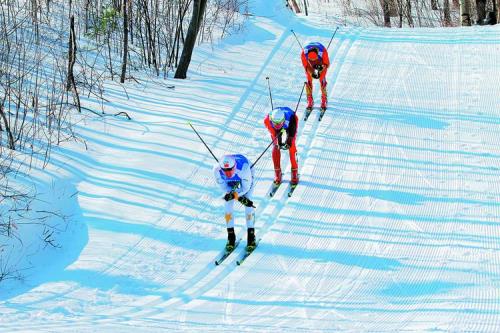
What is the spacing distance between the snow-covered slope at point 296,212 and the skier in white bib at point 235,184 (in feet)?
0.80

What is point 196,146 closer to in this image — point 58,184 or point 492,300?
point 58,184

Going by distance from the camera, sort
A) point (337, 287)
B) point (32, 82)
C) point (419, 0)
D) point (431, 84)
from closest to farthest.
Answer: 1. point (337, 287)
2. point (32, 82)
3. point (431, 84)
4. point (419, 0)

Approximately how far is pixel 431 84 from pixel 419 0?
17.6m

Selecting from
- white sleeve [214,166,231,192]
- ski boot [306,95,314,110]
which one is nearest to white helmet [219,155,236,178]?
white sleeve [214,166,231,192]

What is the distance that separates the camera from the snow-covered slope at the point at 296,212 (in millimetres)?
8312

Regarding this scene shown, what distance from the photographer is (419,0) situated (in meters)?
31.7

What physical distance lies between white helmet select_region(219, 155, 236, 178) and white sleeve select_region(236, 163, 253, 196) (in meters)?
0.19

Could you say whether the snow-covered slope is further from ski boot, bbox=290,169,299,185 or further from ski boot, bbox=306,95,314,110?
ski boot, bbox=306,95,314,110

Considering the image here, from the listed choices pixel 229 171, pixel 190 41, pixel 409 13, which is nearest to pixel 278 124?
pixel 229 171

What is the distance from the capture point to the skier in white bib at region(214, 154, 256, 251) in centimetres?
912

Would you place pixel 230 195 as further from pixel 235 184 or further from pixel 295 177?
pixel 295 177

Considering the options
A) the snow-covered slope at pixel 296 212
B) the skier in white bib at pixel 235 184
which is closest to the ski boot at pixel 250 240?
the skier in white bib at pixel 235 184

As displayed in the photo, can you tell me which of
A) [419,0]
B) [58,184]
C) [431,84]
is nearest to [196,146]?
[58,184]

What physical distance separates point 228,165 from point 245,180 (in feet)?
1.34
